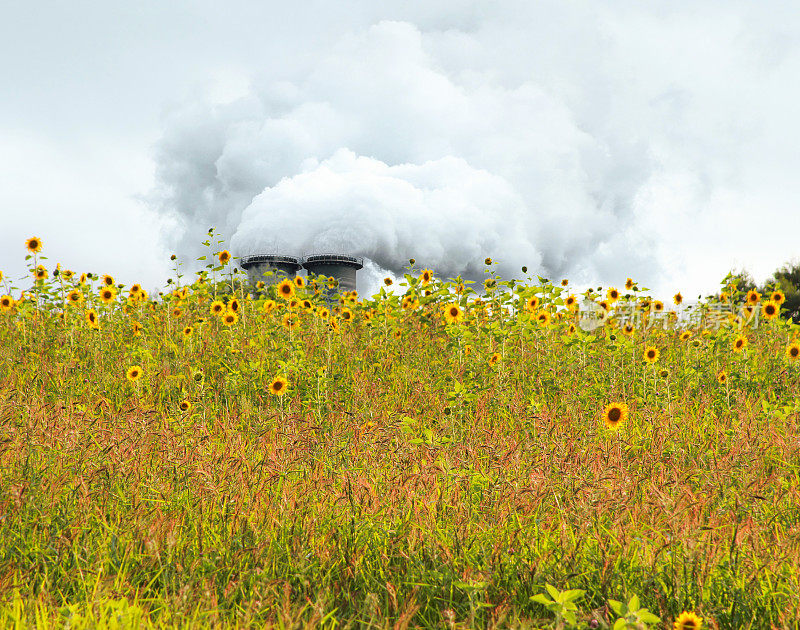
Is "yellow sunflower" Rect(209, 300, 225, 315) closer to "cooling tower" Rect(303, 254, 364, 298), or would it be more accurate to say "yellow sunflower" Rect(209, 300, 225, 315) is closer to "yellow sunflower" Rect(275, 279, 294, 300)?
"yellow sunflower" Rect(275, 279, 294, 300)

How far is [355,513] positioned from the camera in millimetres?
1979

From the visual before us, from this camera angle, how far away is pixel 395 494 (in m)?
2.13

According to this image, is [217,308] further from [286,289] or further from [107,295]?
[107,295]

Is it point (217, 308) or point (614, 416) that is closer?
point (614, 416)

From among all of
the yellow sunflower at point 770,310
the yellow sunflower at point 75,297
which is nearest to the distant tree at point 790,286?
the yellow sunflower at point 770,310

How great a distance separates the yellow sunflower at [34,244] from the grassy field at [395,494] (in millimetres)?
2006

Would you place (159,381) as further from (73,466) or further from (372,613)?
(372,613)

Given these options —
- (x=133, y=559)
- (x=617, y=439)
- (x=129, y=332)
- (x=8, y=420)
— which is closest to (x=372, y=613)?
(x=133, y=559)

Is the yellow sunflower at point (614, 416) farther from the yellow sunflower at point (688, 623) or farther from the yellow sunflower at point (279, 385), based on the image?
the yellow sunflower at point (279, 385)

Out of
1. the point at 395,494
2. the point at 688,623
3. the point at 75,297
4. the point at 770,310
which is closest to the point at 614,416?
the point at 395,494

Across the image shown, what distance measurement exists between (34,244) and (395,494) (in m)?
5.94

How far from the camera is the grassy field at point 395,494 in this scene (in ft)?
5.23

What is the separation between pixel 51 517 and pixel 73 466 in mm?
328

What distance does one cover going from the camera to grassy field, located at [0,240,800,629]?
1594mm
